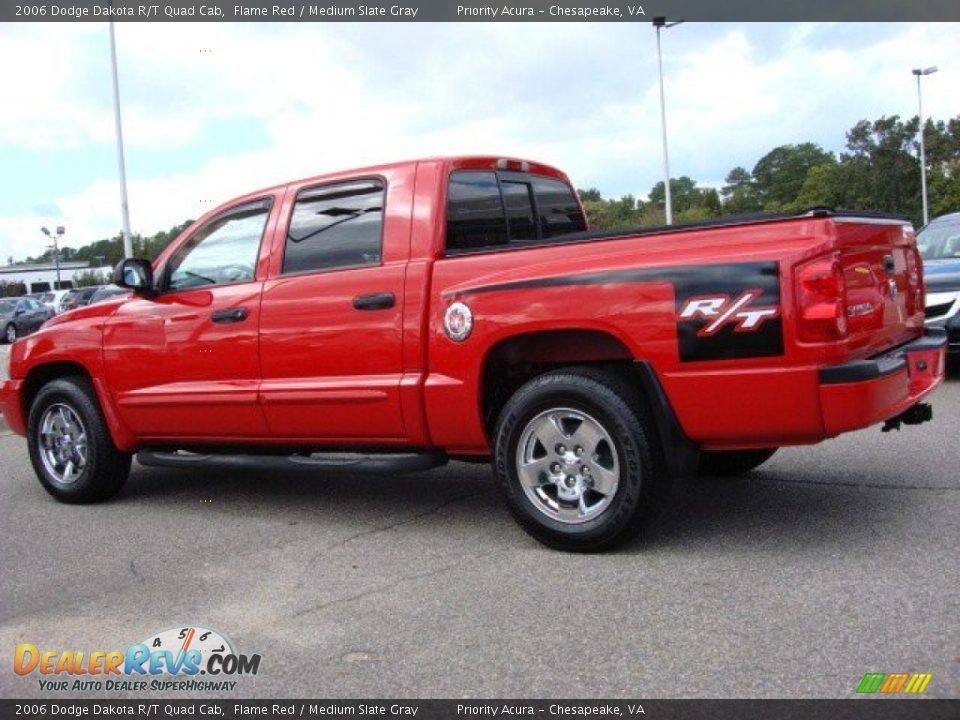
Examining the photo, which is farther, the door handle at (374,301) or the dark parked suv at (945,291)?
the dark parked suv at (945,291)

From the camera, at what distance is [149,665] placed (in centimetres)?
359

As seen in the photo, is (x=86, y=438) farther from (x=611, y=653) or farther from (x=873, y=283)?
(x=873, y=283)

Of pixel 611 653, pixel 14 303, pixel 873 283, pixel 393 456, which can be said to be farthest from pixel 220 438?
pixel 14 303

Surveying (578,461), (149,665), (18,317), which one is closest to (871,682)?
(578,461)

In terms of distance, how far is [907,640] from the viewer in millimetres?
3307

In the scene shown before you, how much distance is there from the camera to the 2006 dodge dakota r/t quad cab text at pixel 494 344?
4.03m

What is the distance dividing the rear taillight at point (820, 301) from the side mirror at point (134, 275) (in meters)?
3.78

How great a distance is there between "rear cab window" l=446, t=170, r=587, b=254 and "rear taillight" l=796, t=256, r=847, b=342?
1.25 metres

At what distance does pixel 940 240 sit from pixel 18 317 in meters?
32.3

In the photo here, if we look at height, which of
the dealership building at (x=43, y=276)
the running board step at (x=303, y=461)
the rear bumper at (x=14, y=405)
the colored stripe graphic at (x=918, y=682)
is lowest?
the colored stripe graphic at (x=918, y=682)

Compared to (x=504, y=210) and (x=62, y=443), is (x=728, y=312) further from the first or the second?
(x=62, y=443)

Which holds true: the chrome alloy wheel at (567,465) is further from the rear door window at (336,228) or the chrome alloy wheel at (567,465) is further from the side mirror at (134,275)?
the side mirror at (134,275)
